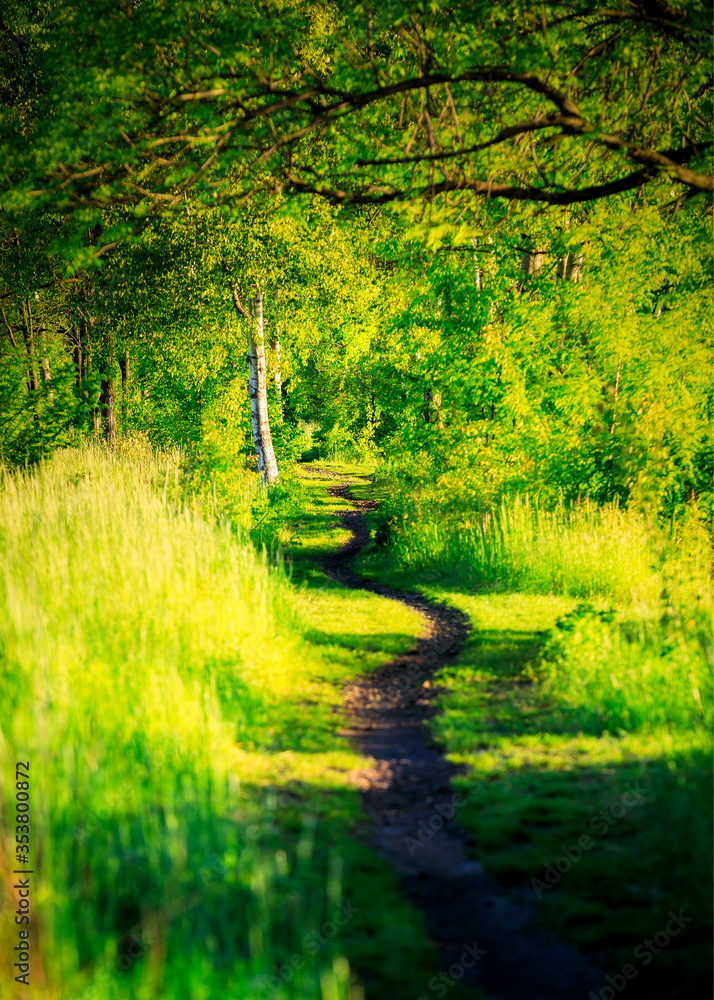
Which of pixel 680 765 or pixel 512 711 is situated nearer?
pixel 680 765

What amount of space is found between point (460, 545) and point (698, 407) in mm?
4992

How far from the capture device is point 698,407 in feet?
46.2

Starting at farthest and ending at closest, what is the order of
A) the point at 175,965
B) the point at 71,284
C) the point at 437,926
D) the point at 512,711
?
the point at 71,284, the point at 512,711, the point at 437,926, the point at 175,965

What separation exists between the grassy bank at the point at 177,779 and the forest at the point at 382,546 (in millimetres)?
31

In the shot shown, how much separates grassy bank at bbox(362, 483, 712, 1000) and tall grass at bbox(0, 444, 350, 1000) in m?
1.48

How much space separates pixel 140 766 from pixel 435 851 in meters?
2.07

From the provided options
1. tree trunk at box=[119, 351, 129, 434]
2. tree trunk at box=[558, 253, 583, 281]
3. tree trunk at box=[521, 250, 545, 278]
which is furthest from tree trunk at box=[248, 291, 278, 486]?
tree trunk at box=[119, 351, 129, 434]

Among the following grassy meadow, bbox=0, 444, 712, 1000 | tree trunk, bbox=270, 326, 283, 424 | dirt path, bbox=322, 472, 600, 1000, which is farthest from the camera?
tree trunk, bbox=270, 326, 283, 424

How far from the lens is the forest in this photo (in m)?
4.20

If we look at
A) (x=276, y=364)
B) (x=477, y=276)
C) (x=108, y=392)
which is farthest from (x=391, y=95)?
(x=108, y=392)

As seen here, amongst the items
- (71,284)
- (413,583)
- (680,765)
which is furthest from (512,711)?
(71,284)

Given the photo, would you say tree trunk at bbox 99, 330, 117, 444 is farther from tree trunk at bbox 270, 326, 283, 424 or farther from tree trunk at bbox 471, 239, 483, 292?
tree trunk at bbox 471, 239, 483, 292

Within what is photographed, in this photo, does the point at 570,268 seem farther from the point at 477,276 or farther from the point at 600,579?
the point at 600,579

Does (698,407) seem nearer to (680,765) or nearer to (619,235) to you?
(619,235)
